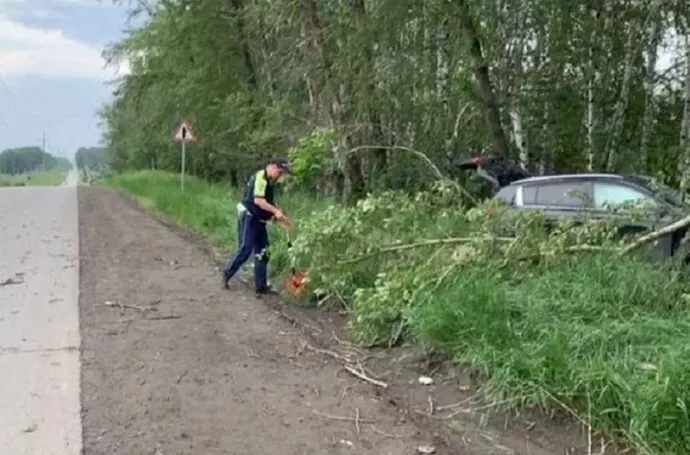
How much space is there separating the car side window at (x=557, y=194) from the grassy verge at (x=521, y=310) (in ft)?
7.55

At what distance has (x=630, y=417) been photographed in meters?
4.84

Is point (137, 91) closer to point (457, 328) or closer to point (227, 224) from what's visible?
point (227, 224)

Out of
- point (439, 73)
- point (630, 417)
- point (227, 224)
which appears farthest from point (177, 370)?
point (439, 73)

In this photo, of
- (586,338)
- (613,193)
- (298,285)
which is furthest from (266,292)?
(586,338)

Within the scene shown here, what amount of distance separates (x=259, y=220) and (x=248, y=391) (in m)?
4.48

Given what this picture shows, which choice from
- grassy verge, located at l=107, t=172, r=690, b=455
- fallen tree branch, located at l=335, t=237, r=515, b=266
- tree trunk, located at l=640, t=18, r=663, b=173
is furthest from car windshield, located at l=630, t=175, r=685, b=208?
tree trunk, located at l=640, t=18, r=663, b=173

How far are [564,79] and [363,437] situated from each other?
13.2m

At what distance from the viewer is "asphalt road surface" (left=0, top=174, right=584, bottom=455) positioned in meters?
5.03

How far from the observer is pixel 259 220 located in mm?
10273

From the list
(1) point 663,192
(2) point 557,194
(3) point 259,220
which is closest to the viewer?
(1) point 663,192

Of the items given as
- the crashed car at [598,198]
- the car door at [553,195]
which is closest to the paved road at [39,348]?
the crashed car at [598,198]

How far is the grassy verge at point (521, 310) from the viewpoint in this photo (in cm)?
500

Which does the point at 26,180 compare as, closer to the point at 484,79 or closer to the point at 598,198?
the point at 484,79

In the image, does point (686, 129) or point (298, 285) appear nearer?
point (298, 285)
